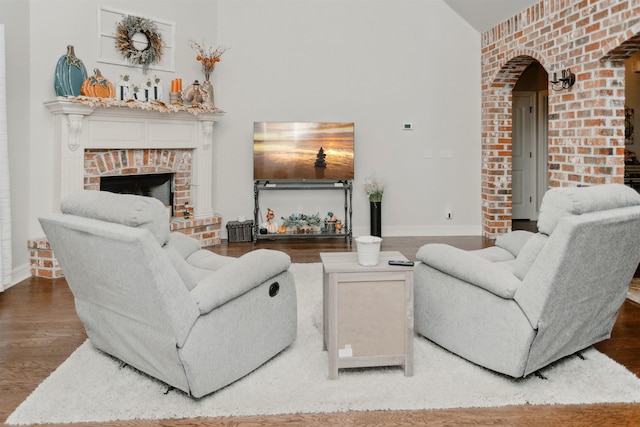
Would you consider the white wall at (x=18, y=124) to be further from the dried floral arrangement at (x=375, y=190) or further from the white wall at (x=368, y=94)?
the dried floral arrangement at (x=375, y=190)

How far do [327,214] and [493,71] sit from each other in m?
2.72

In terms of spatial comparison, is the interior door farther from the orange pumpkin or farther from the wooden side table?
the wooden side table

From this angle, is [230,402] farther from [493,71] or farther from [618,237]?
[493,71]

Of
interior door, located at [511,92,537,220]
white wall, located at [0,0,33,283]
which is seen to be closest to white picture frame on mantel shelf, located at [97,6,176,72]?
white wall, located at [0,0,33,283]

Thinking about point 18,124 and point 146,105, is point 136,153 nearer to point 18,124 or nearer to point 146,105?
point 146,105

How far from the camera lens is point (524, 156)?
335 inches

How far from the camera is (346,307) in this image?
2.65m

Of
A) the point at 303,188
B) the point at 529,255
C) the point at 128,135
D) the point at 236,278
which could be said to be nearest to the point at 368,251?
the point at 236,278

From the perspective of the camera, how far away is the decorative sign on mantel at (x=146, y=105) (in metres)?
5.00

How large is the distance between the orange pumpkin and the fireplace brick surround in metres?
0.14

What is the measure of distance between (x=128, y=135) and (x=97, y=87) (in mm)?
591

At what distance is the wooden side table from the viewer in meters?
2.64

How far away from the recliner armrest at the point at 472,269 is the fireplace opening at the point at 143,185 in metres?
3.89

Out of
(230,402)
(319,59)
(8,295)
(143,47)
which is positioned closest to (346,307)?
(230,402)
